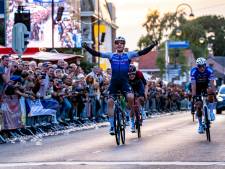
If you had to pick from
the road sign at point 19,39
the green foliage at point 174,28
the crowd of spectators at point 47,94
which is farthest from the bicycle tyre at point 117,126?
the green foliage at point 174,28

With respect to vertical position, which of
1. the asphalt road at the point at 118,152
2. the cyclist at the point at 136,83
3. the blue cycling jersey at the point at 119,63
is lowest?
the asphalt road at the point at 118,152

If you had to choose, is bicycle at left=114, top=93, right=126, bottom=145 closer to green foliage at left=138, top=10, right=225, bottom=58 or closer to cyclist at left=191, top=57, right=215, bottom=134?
cyclist at left=191, top=57, right=215, bottom=134

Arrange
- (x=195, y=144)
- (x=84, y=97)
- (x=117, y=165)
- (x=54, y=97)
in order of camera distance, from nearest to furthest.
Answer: (x=117, y=165) < (x=195, y=144) < (x=54, y=97) < (x=84, y=97)

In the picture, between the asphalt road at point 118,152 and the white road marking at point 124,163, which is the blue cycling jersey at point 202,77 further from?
the white road marking at point 124,163

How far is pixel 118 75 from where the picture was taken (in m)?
18.7

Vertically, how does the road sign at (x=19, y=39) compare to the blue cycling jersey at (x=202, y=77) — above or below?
above

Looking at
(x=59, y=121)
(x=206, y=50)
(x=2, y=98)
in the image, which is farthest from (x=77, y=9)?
(x=206, y=50)

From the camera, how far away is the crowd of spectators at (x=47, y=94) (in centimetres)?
2153

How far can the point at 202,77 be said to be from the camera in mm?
19750

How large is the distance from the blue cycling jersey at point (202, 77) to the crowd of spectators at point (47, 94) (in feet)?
15.4

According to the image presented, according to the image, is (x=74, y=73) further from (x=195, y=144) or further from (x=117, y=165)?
(x=117, y=165)

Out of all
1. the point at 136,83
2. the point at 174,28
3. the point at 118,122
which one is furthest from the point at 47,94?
the point at 174,28

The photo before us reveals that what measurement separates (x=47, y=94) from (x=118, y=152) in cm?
870

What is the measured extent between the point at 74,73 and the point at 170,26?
105 meters
